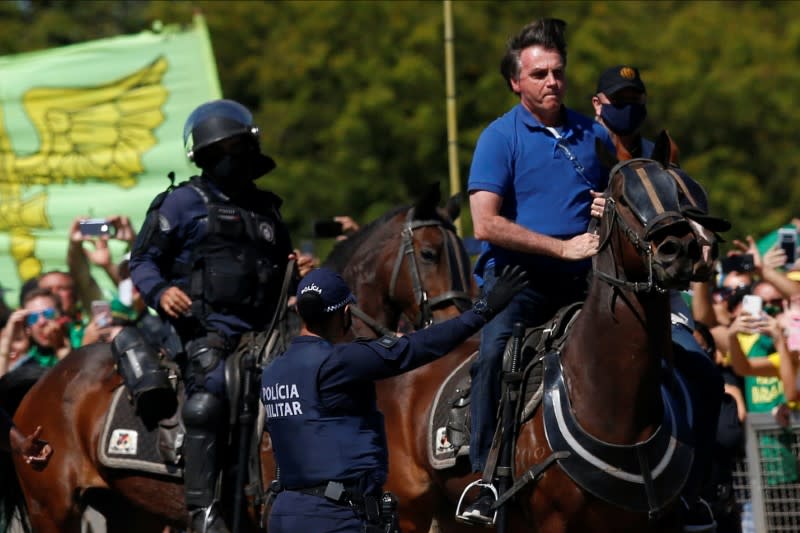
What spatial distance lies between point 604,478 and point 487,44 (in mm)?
20553

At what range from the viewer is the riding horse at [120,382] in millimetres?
9953

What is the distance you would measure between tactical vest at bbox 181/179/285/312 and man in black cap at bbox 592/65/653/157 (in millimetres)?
2646

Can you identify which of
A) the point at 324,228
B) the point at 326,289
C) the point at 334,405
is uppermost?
the point at 324,228

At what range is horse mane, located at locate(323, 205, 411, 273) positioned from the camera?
34.3 feet

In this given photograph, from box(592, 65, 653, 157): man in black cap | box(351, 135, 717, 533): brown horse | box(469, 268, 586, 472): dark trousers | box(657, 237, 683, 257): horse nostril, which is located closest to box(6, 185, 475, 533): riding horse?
box(469, 268, 586, 472): dark trousers

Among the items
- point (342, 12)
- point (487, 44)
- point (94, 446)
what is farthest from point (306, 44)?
point (94, 446)

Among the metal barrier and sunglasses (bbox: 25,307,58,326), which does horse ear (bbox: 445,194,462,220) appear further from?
sunglasses (bbox: 25,307,58,326)

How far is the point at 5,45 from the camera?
111ft

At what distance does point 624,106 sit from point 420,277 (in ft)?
8.08

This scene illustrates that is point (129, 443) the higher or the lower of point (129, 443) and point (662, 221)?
the lower

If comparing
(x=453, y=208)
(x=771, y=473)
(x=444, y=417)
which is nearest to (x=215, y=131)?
(x=453, y=208)

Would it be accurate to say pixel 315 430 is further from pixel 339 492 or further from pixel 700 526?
pixel 700 526

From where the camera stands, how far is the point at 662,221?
6688mm

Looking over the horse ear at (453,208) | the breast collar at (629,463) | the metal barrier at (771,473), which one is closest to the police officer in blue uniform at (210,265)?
the horse ear at (453,208)
